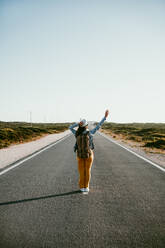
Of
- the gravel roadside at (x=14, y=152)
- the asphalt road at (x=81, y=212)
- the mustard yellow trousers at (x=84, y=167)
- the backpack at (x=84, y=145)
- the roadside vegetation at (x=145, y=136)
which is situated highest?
the backpack at (x=84, y=145)

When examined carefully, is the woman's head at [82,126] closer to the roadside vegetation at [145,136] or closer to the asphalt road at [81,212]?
the asphalt road at [81,212]

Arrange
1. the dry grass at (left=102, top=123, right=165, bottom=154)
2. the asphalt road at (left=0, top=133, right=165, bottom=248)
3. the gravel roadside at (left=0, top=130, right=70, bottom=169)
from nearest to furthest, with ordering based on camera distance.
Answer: the asphalt road at (left=0, top=133, right=165, bottom=248)
the gravel roadside at (left=0, top=130, right=70, bottom=169)
the dry grass at (left=102, top=123, right=165, bottom=154)

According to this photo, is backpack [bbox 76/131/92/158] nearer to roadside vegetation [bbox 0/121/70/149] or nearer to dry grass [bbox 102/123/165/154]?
dry grass [bbox 102/123/165/154]

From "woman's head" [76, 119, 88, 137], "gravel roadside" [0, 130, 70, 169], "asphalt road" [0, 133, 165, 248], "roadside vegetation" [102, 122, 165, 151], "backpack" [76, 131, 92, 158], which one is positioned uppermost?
"woman's head" [76, 119, 88, 137]

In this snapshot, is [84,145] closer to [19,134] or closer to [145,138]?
[145,138]

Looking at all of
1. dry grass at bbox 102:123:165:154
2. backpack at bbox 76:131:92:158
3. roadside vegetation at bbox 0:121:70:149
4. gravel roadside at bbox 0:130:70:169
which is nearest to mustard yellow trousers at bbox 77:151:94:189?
backpack at bbox 76:131:92:158

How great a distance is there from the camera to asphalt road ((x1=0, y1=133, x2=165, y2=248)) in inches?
130

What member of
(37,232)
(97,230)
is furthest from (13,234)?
(97,230)

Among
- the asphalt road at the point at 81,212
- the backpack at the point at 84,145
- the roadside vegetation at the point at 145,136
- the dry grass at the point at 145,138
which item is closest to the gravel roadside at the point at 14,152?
the asphalt road at the point at 81,212

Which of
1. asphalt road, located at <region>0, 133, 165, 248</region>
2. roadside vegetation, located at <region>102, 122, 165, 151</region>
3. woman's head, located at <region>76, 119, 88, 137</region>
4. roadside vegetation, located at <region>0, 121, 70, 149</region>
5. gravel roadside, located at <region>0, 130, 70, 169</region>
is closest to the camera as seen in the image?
asphalt road, located at <region>0, 133, 165, 248</region>

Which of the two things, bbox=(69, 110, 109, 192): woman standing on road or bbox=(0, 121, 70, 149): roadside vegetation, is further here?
bbox=(0, 121, 70, 149): roadside vegetation

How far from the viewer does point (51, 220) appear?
395 centimetres

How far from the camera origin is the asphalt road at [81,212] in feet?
10.8

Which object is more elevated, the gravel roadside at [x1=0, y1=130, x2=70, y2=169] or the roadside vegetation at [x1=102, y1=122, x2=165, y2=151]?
the gravel roadside at [x1=0, y1=130, x2=70, y2=169]
